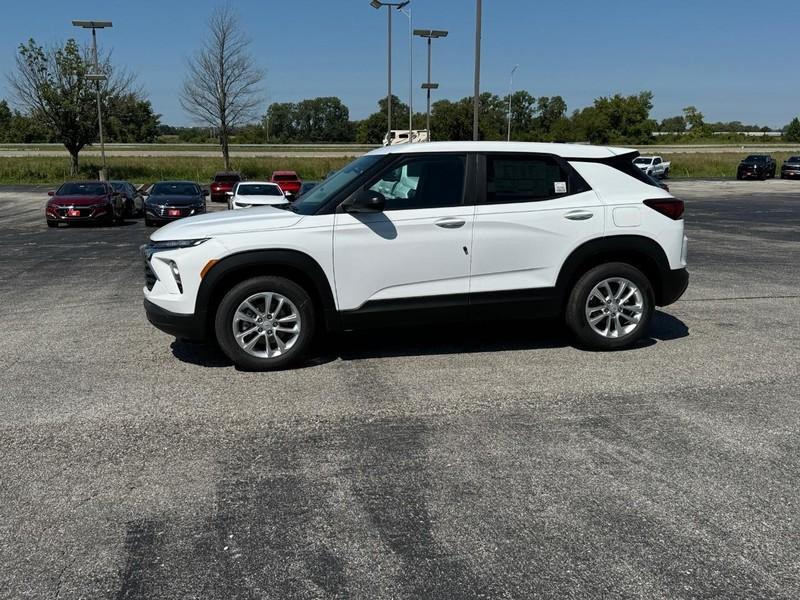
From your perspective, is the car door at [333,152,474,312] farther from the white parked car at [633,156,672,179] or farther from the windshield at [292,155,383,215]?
the white parked car at [633,156,672,179]

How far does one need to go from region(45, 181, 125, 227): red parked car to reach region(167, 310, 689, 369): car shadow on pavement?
16421 mm

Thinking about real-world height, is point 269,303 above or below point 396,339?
above

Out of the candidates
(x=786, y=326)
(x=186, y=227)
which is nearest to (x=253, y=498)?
(x=186, y=227)

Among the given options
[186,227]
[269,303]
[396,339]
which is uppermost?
[186,227]

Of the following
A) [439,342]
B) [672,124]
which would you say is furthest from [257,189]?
[672,124]

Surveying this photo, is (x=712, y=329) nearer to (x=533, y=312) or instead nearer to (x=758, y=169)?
(x=533, y=312)

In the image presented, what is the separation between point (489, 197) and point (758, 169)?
51.9 m

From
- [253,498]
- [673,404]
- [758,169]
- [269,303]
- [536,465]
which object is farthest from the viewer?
[758,169]

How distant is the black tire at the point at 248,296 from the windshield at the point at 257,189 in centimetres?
1881

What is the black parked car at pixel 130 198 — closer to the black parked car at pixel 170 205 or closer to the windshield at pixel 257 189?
the black parked car at pixel 170 205

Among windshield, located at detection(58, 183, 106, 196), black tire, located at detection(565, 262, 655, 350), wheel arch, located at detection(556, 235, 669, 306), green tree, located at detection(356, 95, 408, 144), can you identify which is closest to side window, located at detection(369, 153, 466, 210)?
wheel arch, located at detection(556, 235, 669, 306)

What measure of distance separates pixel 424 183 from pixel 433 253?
1.99ft

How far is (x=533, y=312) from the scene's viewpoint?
6426 mm

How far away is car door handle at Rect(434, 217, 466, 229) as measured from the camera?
6.09 m
